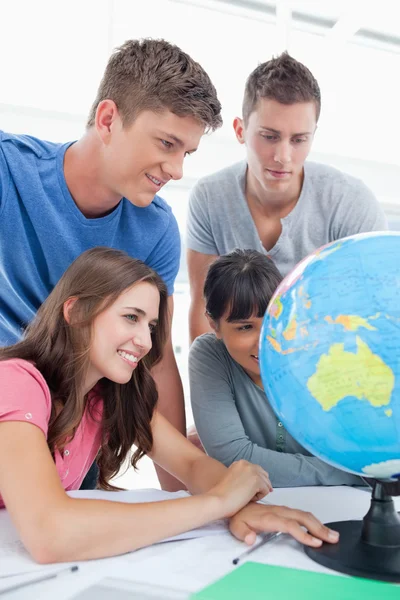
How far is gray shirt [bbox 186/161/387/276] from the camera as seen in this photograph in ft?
7.32

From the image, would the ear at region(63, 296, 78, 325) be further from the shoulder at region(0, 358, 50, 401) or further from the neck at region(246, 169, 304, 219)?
Answer: the neck at region(246, 169, 304, 219)

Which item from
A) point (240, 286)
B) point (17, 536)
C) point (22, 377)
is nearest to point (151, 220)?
point (240, 286)

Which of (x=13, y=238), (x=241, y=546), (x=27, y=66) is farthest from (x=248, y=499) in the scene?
(x=27, y=66)

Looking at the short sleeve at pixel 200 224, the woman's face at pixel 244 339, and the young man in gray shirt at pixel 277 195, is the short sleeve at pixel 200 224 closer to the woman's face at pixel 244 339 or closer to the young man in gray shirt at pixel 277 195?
the young man in gray shirt at pixel 277 195

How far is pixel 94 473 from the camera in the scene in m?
1.88

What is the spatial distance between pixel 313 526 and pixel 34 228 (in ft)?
3.69

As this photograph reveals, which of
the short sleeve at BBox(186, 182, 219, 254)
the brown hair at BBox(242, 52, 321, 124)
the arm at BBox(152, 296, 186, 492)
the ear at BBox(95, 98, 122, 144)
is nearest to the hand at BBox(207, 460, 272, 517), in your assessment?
the arm at BBox(152, 296, 186, 492)

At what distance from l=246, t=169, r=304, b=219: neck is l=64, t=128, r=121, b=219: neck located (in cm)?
62

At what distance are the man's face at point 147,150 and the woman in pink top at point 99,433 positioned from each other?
0.76ft

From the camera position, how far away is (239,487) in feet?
4.13

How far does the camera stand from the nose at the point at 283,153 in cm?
211

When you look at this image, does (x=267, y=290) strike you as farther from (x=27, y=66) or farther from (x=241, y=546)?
(x=27, y=66)

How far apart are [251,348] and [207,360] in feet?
0.55

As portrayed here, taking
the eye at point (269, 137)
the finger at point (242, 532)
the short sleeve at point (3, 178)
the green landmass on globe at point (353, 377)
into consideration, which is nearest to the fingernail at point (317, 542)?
the finger at point (242, 532)
